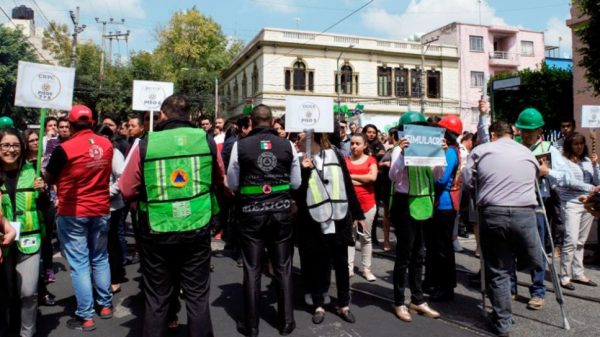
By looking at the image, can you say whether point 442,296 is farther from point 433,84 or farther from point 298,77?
point 433,84

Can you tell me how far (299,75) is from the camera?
137ft

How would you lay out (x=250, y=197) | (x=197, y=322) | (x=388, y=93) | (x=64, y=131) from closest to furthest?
Result: (x=197, y=322) < (x=250, y=197) < (x=64, y=131) < (x=388, y=93)

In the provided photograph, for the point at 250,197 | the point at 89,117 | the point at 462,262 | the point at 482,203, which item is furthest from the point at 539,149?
the point at 89,117

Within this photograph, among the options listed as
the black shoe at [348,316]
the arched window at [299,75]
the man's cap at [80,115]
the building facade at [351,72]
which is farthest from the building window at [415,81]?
the man's cap at [80,115]

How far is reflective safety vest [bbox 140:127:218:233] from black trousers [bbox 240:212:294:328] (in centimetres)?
74

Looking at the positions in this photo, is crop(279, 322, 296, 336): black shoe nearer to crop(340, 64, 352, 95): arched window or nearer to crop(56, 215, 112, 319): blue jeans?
crop(56, 215, 112, 319): blue jeans

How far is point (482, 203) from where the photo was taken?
14.5 ft

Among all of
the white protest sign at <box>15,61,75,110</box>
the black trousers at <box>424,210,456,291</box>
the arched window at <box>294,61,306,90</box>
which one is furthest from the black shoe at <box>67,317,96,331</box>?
the arched window at <box>294,61,306,90</box>

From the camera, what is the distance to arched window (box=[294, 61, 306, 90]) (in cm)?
4162

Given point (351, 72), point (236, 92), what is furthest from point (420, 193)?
point (236, 92)

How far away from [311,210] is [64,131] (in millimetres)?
4491

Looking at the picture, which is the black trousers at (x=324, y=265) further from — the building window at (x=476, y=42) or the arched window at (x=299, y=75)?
the building window at (x=476, y=42)

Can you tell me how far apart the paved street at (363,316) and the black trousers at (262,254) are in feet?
0.95

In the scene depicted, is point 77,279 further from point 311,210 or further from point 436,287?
point 436,287
